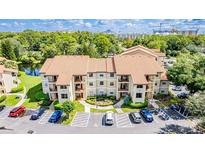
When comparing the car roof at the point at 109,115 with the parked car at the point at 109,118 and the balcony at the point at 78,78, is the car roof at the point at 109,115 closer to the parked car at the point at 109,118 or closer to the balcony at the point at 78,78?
the parked car at the point at 109,118

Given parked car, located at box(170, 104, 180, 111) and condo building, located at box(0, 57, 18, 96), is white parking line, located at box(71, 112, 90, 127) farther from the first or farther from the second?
condo building, located at box(0, 57, 18, 96)

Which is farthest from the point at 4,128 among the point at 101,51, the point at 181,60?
the point at 101,51

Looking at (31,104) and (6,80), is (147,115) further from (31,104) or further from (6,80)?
(6,80)

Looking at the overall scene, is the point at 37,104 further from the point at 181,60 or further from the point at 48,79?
the point at 181,60

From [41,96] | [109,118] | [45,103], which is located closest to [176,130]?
[109,118]

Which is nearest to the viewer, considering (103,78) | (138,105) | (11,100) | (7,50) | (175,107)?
(138,105)

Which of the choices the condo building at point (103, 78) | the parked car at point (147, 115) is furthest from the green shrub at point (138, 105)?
the parked car at point (147, 115)
